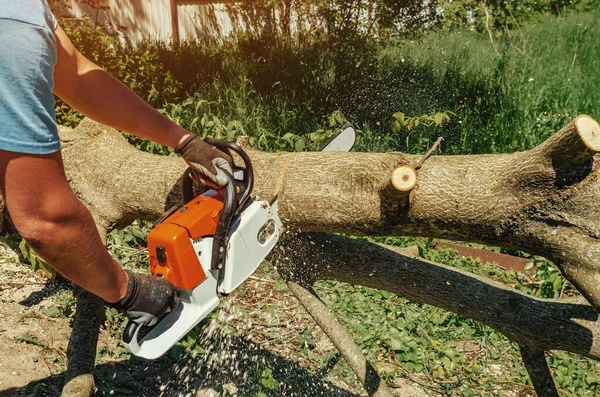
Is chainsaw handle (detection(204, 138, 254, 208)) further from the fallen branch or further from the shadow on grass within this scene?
the shadow on grass

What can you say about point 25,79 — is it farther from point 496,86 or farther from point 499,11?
point 499,11

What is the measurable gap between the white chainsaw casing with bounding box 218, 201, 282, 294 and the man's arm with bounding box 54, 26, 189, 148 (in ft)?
1.40

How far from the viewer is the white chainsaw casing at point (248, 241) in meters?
2.10

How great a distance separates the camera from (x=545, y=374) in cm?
230

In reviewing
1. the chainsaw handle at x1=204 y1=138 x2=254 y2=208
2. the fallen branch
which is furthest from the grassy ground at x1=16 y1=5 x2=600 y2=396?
the chainsaw handle at x1=204 y1=138 x2=254 y2=208

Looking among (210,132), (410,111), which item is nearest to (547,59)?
(410,111)

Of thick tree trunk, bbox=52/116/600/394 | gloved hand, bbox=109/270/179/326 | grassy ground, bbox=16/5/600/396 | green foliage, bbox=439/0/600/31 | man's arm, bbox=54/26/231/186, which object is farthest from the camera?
green foliage, bbox=439/0/600/31

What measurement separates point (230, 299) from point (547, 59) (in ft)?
21.1

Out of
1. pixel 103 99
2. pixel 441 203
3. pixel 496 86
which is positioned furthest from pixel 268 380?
pixel 496 86

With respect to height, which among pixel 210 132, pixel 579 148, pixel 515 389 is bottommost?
pixel 515 389

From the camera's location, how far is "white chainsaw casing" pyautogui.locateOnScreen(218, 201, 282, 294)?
82.5 inches

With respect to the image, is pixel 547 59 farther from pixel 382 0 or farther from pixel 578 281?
pixel 578 281

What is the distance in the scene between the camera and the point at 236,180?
2.22 metres

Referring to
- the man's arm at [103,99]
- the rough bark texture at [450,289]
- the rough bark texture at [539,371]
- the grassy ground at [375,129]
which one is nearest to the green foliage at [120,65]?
the grassy ground at [375,129]
